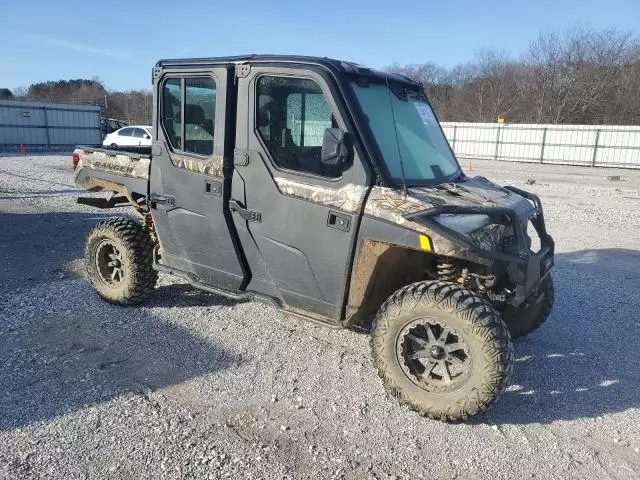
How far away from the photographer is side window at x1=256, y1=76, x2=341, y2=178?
12.9 feet

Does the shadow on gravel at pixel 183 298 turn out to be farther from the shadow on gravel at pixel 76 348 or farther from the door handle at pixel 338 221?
the door handle at pixel 338 221

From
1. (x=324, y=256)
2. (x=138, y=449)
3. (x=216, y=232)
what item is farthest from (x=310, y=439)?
(x=216, y=232)

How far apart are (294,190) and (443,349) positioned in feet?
5.20

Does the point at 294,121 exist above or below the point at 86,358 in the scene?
above

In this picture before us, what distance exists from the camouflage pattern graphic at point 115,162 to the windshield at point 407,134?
229 centimetres

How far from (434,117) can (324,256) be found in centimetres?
179

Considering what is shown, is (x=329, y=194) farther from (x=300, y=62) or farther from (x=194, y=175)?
(x=194, y=175)

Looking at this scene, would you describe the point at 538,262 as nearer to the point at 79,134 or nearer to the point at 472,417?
the point at 472,417

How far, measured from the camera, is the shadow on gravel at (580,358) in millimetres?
3818

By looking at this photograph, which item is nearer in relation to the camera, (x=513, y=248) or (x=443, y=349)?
(x=443, y=349)

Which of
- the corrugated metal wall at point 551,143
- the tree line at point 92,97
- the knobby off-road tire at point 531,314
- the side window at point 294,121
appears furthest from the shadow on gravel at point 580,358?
the tree line at point 92,97

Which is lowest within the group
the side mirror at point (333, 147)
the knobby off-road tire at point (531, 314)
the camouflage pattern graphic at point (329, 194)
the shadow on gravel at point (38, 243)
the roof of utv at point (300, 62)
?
the shadow on gravel at point (38, 243)

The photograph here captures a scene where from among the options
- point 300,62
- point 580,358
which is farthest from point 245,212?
point 580,358

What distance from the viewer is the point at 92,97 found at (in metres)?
56.2
